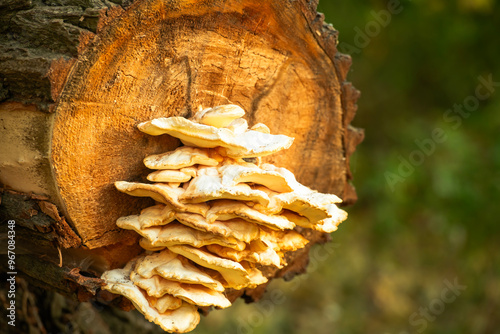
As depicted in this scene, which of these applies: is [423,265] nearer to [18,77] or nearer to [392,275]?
[392,275]

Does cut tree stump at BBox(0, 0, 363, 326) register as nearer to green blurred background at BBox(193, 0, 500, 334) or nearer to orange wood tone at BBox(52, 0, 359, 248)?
orange wood tone at BBox(52, 0, 359, 248)

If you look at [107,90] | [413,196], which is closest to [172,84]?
[107,90]

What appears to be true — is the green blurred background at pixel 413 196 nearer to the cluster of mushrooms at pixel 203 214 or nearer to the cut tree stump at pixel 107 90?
the cut tree stump at pixel 107 90

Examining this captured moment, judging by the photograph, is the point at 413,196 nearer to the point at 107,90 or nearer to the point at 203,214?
the point at 203,214

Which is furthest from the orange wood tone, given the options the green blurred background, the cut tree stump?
the green blurred background

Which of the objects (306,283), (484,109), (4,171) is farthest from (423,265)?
(4,171)

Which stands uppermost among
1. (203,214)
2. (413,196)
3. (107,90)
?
(107,90)
